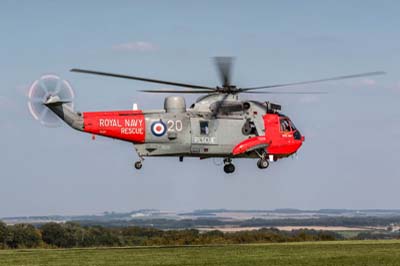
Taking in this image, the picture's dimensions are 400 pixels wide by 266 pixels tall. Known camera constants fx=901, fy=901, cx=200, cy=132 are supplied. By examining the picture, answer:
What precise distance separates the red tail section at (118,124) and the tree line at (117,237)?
20344mm

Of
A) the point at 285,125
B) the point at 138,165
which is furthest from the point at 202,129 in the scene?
the point at 285,125

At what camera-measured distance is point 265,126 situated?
64000mm

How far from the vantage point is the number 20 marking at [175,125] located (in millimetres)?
59406

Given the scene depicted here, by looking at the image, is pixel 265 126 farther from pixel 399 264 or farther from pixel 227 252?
pixel 399 264

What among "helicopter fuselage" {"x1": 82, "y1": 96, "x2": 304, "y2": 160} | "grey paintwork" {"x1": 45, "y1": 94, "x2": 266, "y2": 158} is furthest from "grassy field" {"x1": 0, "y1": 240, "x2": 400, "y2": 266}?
"helicopter fuselage" {"x1": 82, "y1": 96, "x2": 304, "y2": 160}

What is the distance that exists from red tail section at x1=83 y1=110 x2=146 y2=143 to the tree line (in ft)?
66.7

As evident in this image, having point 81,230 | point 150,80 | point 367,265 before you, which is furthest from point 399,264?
point 81,230

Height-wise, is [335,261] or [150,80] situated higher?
[150,80]

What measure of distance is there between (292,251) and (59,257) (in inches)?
555

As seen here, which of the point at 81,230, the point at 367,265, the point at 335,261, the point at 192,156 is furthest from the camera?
the point at 81,230

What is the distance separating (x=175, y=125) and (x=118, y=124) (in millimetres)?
3963

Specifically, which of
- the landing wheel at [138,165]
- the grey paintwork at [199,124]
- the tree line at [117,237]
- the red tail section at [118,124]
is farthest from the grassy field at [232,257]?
the tree line at [117,237]

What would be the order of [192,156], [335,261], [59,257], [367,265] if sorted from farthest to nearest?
[192,156] < [59,257] < [335,261] < [367,265]

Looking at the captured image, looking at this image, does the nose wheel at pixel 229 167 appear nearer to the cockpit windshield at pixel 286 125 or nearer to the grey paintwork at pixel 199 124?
the grey paintwork at pixel 199 124
